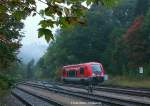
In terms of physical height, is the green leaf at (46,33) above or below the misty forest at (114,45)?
below

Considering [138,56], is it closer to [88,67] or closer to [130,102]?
[88,67]

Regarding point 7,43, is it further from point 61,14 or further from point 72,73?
point 72,73

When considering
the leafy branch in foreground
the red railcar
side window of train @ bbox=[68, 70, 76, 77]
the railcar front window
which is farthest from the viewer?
side window of train @ bbox=[68, 70, 76, 77]

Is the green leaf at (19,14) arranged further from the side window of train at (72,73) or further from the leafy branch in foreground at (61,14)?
the side window of train at (72,73)

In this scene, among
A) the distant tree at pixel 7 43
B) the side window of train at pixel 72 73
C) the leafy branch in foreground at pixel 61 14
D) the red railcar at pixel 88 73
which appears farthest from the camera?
the side window of train at pixel 72 73

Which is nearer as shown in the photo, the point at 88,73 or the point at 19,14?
the point at 19,14

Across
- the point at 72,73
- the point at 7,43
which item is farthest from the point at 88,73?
the point at 7,43

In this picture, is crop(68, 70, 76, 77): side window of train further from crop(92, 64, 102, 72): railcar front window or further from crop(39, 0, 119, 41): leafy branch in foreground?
crop(39, 0, 119, 41): leafy branch in foreground

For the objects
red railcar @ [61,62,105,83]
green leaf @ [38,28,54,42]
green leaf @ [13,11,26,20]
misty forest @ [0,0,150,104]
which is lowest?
green leaf @ [38,28,54,42]

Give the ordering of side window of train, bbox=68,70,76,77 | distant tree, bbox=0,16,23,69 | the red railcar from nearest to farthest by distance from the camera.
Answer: distant tree, bbox=0,16,23,69 → the red railcar → side window of train, bbox=68,70,76,77

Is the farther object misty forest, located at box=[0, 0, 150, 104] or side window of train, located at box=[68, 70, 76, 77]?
misty forest, located at box=[0, 0, 150, 104]

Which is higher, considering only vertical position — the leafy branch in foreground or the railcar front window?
the railcar front window

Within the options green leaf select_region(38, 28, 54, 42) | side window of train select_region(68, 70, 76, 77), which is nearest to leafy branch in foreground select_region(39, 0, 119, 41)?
green leaf select_region(38, 28, 54, 42)

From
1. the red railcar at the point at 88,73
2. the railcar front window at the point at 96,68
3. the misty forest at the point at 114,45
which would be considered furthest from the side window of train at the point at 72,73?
the misty forest at the point at 114,45
